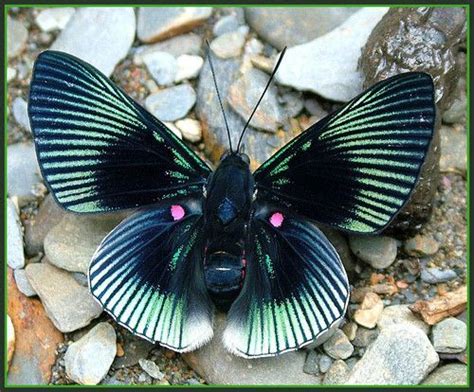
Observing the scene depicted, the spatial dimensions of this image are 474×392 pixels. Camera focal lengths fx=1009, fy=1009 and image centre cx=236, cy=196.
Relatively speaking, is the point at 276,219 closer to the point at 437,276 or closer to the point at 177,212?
the point at 177,212

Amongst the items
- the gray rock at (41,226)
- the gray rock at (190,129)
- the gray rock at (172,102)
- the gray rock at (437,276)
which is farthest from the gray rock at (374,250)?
the gray rock at (41,226)

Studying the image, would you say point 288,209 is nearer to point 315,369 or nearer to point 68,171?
point 315,369

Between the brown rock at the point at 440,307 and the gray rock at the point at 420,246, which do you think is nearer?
the brown rock at the point at 440,307

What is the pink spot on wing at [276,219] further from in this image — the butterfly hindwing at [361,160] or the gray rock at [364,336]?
the gray rock at [364,336]

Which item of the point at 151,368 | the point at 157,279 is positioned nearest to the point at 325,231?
the point at 157,279

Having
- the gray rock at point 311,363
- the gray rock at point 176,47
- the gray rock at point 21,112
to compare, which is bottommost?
the gray rock at point 311,363
